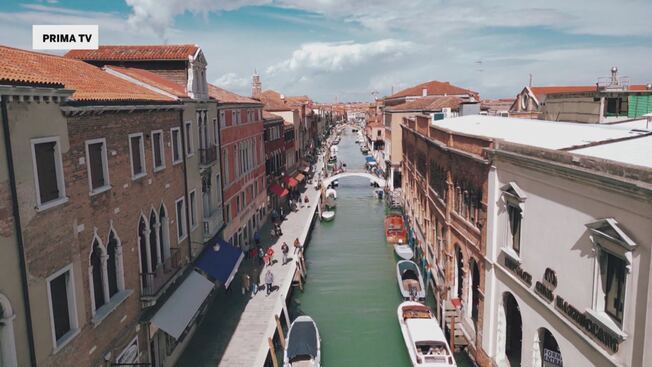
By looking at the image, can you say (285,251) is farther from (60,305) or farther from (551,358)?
(60,305)

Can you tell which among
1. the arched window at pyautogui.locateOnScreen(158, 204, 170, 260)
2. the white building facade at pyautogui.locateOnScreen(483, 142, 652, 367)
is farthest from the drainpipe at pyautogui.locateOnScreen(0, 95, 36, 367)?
the white building facade at pyautogui.locateOnScreen(483, 142, 652, 367)

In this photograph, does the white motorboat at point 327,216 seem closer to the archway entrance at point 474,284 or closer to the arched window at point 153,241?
the archway entrance at point 474,284

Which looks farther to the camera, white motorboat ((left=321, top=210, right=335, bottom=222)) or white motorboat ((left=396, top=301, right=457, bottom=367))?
white motorboat ((left=321, top=210, right=335, bottom=222))

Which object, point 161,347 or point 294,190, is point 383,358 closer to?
point 161,347

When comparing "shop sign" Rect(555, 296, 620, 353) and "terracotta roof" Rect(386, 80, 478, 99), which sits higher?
"terracotta roof" Rect(386, 80, 478, 99)

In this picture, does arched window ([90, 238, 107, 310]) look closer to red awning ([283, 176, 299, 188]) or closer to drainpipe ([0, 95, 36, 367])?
drainpipe ([0, 95, 36, 367])

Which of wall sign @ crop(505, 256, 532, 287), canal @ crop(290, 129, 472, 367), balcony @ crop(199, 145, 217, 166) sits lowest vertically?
canal @ crop(290, 129, 472, 367)
